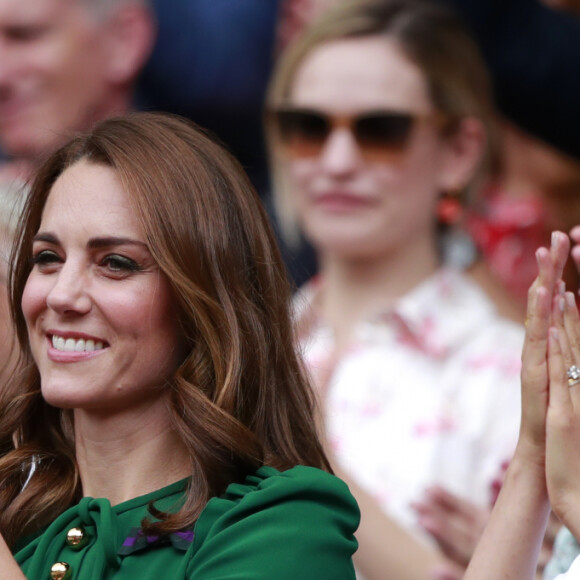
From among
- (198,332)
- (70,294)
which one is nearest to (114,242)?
(70,294)

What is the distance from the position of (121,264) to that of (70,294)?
0.11 m

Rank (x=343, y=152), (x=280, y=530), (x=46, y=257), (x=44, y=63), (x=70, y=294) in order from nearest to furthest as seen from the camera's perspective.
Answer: (x=280, y=530) → (x=70, y=294) → (x=46, y=257) → (x=343, y=152) → (x=44, y=63)

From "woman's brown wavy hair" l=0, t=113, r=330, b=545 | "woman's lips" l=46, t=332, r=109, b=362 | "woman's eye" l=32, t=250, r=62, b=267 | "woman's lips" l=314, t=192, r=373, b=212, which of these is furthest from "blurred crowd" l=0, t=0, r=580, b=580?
"woman's lips" l=46, t=332, r=109, b=362

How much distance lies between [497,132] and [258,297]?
91.5 inches

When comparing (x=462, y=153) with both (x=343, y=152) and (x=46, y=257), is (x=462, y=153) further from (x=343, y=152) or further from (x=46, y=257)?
(x=46, y=257)

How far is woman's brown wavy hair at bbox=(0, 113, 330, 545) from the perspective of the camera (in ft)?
7.76

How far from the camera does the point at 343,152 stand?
14.4ft

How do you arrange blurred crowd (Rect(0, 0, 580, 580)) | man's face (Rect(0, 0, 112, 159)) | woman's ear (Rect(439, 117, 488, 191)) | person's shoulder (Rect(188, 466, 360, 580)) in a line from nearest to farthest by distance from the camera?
person's shoulder (Rect(188, 466, 360, 580)) → blurred crowd (Rect(0, 0, 580, 580)) → woman's ear (Rect(439, 117, 488, 191)) → man's face (Rect(0, 0, 112, 159))

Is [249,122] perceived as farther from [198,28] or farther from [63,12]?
[63,12]

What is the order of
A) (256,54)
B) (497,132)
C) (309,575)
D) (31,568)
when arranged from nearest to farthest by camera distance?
(309,575) → (31,568) → (497,132) → (256,54)

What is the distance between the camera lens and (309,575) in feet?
7.26

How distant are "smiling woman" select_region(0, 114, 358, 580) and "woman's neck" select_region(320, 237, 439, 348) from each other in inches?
78.4

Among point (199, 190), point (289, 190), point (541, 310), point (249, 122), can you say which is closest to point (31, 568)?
point (199, 190)

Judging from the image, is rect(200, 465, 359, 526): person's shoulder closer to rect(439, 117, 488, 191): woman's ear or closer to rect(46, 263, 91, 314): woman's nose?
rect(46, 263, 91, 314): woman's nose
